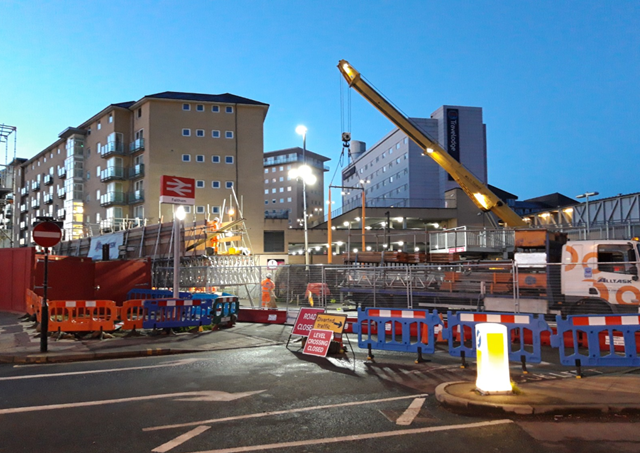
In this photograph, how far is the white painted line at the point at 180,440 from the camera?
5.30m

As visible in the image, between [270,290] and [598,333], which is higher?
[270,290]

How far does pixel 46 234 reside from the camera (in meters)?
11.3

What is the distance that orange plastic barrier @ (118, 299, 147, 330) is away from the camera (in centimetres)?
1366

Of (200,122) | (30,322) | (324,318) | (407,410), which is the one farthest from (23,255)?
(200,122)

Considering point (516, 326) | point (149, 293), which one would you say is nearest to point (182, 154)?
point (149, 293)

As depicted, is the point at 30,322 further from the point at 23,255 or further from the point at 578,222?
the point at 578,222

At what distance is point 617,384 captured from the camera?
779cm

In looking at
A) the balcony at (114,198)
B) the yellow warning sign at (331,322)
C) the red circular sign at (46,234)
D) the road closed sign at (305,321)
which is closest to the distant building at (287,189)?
the balcony at (114,198)

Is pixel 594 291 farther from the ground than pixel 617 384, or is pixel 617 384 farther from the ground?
pixel 594 291

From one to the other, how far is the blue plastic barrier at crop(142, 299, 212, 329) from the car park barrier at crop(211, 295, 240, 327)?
0.32 meters

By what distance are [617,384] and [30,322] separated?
16.8m

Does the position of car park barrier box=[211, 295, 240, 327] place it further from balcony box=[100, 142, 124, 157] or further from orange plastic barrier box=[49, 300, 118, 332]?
balcony box=[100, 142, 124, 157]

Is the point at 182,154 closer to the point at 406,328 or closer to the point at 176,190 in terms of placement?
the point at 176,190

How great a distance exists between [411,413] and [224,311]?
1026 cm
